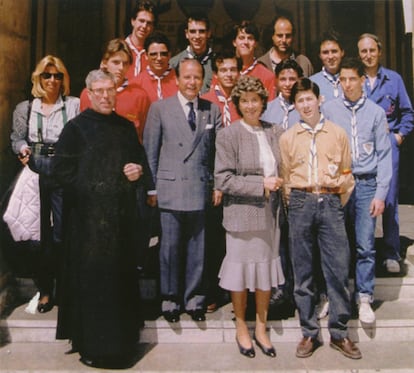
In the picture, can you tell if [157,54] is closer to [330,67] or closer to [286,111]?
[286,111]

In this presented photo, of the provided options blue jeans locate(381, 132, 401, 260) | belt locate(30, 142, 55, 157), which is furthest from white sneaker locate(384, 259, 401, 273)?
belt locate(30, 142, 55, 157)

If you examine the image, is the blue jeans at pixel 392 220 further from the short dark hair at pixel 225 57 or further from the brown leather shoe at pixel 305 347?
the short dark hair at pixel 225 57

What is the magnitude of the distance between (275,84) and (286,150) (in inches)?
38.5

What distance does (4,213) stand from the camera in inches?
178

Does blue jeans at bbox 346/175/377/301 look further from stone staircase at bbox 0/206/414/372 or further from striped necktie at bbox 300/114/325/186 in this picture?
striped necktie at bbox 300/114/325/186

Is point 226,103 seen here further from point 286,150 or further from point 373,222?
point 373,222

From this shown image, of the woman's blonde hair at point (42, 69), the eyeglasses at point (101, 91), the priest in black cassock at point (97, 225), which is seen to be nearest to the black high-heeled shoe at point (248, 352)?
the priest in black cassock at point (97, 225)

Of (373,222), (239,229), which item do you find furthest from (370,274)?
(239,229)

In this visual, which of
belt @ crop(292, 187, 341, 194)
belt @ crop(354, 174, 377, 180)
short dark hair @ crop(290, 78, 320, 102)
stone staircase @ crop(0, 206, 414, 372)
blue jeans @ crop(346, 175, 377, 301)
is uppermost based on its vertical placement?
short dark hair @ crop(290, 78, 320, 102)

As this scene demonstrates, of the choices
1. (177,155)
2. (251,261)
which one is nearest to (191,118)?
(177,155)

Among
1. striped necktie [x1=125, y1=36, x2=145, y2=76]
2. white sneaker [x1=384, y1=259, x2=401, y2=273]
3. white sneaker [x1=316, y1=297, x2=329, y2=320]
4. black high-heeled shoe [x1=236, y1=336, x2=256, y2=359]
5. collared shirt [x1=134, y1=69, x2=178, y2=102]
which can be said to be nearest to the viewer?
black high-heeled shoe [x1=236, y1=336, x2=256, y2=359]

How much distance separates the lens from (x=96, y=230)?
3912 millimetres

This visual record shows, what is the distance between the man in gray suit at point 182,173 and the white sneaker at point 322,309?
101cm

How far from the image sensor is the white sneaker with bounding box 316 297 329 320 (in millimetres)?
4445
